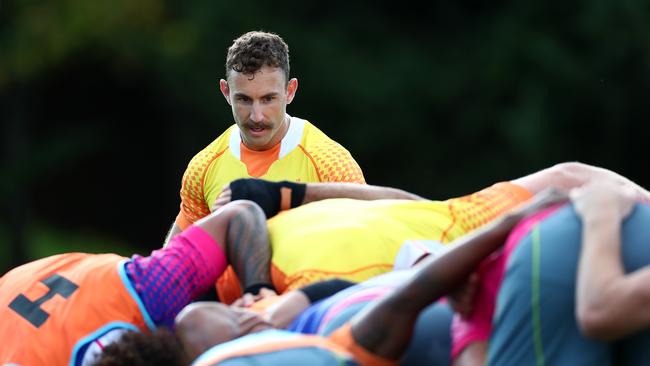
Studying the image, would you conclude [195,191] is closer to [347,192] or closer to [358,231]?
[347,192]

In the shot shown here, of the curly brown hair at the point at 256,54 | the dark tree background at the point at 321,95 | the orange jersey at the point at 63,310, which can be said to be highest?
the curly brown hair at the point at 256,54

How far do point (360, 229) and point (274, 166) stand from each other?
1415 millimetres

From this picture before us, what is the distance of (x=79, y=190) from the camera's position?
16.4 meters

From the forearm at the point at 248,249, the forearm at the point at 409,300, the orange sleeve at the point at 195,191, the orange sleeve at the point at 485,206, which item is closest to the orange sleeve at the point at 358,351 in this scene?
the forearm at the point at 409,300

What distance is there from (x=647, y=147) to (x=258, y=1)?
14.7 ft

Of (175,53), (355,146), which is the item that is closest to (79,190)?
(175,53)

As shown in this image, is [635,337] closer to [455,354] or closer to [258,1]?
[455,354]

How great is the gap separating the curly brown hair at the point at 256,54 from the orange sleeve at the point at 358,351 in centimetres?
241

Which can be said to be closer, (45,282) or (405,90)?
(45,282)

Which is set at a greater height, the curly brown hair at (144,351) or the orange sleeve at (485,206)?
the orange sleeve at (485,206)

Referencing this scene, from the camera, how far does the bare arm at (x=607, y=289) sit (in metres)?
3.09

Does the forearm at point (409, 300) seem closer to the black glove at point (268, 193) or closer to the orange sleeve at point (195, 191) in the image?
the black glove at point (268, 193)

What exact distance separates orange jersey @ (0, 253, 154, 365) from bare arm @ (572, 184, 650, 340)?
1493 mm

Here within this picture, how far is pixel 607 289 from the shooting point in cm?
310
